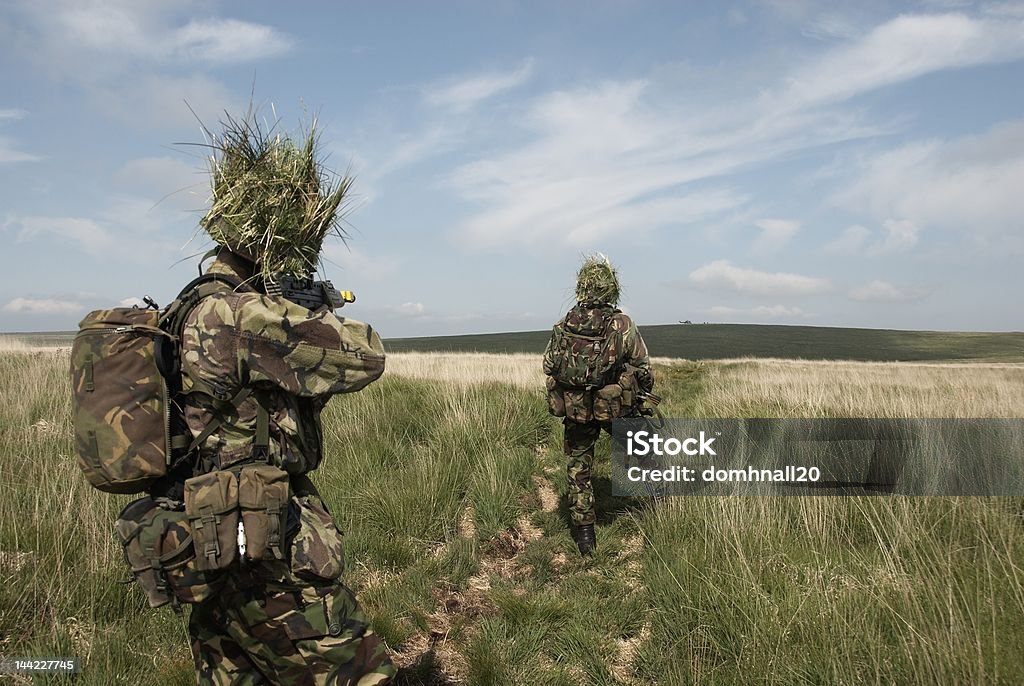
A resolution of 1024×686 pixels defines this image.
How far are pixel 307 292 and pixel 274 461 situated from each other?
2.22ft

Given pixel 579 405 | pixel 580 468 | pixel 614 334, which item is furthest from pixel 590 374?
pixel 580 468

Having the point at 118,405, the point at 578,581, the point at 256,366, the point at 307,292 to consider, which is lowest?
the point at 578,581

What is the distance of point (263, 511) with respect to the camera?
2.03 meters

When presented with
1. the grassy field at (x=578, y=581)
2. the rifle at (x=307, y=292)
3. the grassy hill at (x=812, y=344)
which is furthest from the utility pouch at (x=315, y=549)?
the grassy hill at (x=812, y=344)

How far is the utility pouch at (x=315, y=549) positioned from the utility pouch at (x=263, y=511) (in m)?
0.07

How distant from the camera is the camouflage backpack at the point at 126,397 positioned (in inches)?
80.0

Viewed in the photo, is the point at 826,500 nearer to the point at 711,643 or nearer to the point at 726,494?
A: the point at 726,494

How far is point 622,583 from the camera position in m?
4.38

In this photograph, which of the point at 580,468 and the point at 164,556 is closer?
the point at 164,556

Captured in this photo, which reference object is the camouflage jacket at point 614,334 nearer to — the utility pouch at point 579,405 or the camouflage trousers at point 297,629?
the utility pouch at point 579,405

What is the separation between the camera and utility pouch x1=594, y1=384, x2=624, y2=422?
538cm

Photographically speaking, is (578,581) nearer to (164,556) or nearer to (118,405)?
(164,556)

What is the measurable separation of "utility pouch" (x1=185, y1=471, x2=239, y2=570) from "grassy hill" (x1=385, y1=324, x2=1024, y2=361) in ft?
117

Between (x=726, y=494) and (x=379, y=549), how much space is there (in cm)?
286
